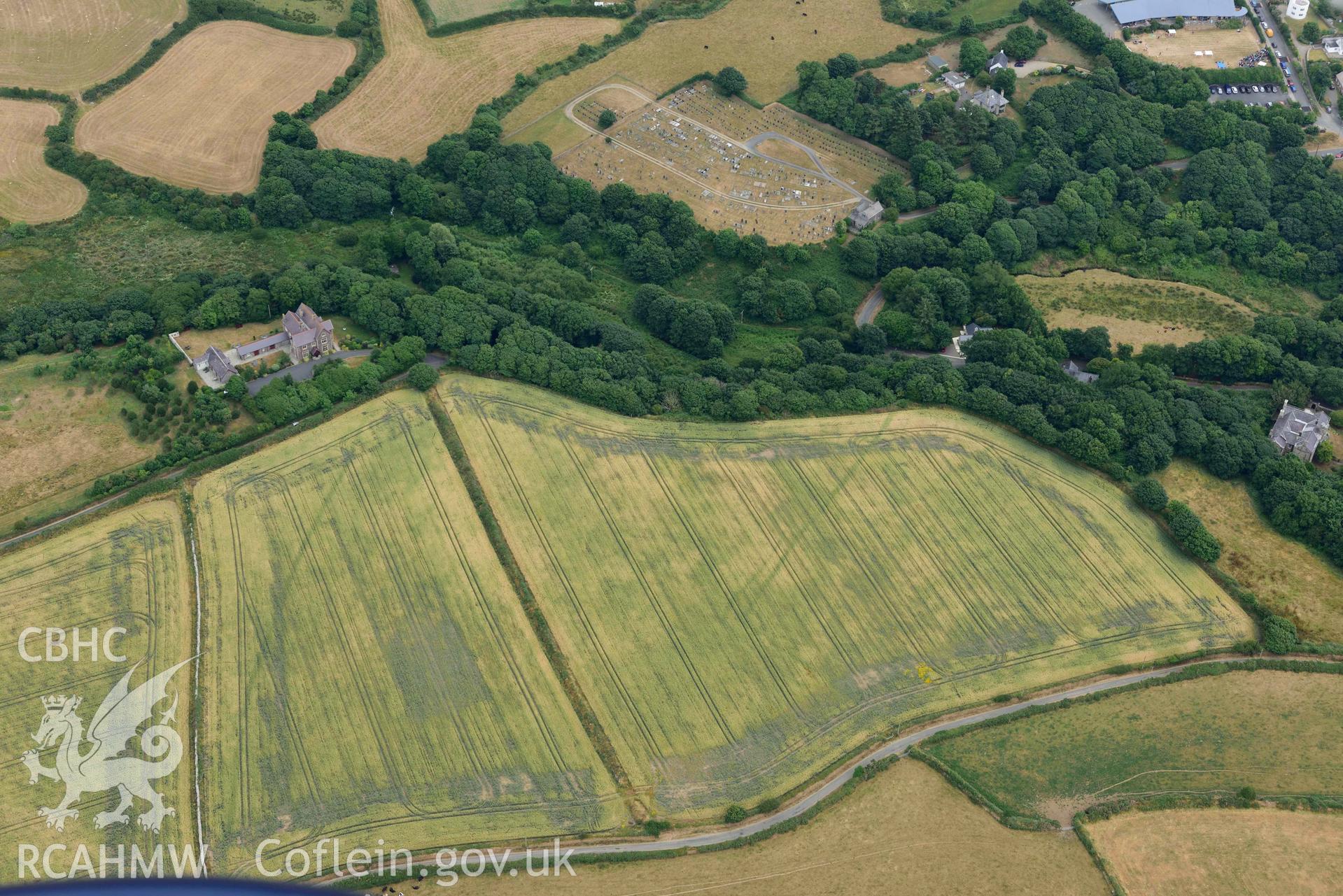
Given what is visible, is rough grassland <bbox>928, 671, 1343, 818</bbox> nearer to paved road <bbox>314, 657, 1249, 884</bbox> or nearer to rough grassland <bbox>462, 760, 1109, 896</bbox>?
paved road <bbox>314, 657, 1249, 884</bbox>

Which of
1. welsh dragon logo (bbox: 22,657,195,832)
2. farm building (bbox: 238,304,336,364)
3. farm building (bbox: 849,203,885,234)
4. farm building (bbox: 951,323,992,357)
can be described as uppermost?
farm building (bbox: 849,203,885,234)

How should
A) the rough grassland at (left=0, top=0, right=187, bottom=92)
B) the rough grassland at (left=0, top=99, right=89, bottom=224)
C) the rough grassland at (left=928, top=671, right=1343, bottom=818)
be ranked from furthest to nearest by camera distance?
the rough grassland at (left=0, top=0, right=187, bottom=92)
the rough grassland at (left=0, top=99, right=89, bottom=224)
the rough grassland at (left=928, top=671, right=1343, bottom=818)

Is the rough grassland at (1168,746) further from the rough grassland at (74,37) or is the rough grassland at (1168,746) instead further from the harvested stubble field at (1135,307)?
the rough grassland at (74,37)

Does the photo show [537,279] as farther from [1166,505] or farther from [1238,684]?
[1238,684]

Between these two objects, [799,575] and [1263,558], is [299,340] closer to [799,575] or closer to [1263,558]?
[799,575]

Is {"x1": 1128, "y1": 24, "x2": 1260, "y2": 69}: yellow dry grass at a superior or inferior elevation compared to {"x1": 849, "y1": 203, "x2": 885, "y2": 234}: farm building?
superior

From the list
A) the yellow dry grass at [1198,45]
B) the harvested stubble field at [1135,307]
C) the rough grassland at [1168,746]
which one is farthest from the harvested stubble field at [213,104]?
the yellow dry grass at [1198,45]

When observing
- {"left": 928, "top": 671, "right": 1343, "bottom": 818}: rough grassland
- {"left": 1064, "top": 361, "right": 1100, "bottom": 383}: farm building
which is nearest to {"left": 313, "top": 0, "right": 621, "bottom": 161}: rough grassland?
{"left": 1064, "top": 361, "right": 1100, "bottom": 383}: farm building
